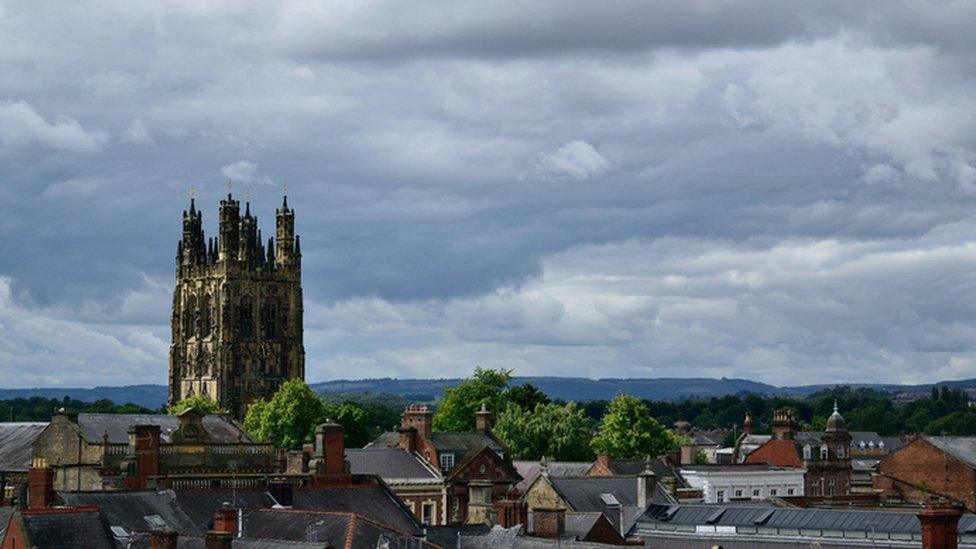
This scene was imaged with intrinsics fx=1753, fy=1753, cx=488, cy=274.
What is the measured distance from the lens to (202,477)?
76875 millimetres

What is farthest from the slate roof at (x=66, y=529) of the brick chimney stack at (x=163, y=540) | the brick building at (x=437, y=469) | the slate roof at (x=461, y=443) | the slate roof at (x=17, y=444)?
the slate roof at (x=461, y=443)

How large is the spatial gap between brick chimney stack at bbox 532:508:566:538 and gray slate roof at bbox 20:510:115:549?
19.9 m

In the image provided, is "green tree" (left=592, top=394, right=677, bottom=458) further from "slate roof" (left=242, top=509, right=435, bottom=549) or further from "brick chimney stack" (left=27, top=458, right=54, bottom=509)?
"brick chimney stack" (left=27, top=458, right=54, bottom=509)

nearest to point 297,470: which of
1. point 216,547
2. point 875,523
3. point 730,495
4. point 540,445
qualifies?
point 875,523

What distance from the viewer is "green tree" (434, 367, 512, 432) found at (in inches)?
7308

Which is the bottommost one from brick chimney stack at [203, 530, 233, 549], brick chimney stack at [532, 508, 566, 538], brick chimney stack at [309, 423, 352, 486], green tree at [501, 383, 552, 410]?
brick chimney stack at [532, 508, 566, 538]

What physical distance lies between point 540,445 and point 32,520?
106037 millimetres

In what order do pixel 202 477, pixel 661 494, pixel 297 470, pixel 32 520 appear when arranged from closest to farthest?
1. pixel 32 520
2. pixel 202 477
3. pixel 297 470
4. pixel 661 494

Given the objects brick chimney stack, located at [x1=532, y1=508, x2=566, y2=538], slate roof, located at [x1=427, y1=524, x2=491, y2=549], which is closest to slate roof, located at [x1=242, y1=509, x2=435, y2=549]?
slate roof, located at [x1=427, y1=524, x2=491, y2=549]

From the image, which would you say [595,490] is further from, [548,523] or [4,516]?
[4,516]

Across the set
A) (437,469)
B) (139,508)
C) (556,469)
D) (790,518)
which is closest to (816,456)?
(556,469)

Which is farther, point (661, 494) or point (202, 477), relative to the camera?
point (661, 494)

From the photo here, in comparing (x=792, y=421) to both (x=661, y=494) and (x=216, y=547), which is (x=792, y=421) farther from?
(x=216, y=547)

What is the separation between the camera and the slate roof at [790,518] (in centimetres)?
7744
